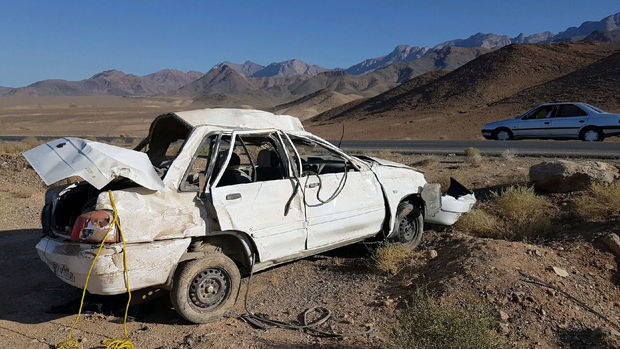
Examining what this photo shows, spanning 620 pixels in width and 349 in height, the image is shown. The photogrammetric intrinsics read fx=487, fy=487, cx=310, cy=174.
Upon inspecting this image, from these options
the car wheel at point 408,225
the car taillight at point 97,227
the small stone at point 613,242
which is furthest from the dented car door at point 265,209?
the small stone at point 613,242

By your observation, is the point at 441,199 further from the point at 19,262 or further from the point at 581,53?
the point at 581,53

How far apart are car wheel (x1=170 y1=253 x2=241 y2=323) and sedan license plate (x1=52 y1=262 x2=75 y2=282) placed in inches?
31.9

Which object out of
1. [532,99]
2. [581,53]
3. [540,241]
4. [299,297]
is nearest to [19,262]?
[299,297]

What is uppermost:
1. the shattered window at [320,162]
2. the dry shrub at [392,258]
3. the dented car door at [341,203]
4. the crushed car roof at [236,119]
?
the crushed car roof at [236,119]

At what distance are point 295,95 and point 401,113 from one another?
5588 inches

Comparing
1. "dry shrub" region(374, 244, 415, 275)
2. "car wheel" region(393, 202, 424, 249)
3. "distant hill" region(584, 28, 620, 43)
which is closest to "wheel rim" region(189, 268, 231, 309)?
"dry shrub" region(374, 244, 415, 275)

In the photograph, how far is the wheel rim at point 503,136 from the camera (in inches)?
798

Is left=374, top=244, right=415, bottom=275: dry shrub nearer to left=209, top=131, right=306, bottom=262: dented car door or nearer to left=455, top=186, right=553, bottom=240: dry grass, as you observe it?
left=209, top=131, right=306, bottom=262: dented car door

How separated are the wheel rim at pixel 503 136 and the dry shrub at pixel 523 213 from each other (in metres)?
12.4

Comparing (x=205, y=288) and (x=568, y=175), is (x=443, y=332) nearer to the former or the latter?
(x=205, y=288)

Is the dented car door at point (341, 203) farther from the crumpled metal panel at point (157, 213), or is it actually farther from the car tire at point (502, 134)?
the car tire at point (502, 134)

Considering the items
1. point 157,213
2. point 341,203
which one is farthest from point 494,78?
point 157,213

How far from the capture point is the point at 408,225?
20.7ft

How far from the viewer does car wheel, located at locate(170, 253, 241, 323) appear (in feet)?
13.7
